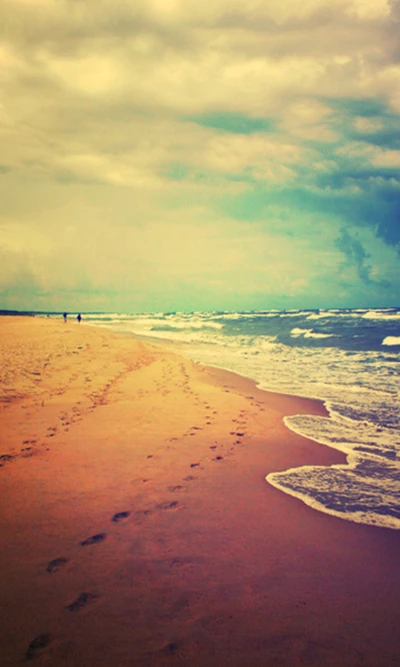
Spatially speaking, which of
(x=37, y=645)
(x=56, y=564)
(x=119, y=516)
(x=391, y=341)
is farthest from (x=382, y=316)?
(x=37, y=645)

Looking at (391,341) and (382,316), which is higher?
(382,316)

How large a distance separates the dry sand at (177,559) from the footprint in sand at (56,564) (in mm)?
18

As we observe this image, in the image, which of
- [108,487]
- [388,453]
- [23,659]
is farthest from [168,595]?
[388,453]

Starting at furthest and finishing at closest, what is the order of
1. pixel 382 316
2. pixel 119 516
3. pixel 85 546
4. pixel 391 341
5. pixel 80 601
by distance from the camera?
pixel 382 316 < pixel 391 341 < pixel 119 516 < pixel 85 546 < pixel 80 601

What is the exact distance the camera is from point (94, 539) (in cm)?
407

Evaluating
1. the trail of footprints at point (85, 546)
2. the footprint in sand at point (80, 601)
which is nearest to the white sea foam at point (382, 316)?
the trail of footprints at point (85, 546)

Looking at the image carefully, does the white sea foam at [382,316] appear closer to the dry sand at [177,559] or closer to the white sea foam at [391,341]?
the white sea foam at [391,341]

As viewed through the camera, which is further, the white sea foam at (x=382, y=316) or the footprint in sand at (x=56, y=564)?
the white sea foam at (x=382, y=316)

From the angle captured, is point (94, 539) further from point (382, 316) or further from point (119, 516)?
point (382, 316)

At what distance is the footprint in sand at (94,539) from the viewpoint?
3992 mm

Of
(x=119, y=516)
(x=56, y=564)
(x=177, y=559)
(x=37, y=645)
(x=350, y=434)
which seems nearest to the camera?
(x=37, y=645)

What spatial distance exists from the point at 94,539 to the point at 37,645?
1337 mm

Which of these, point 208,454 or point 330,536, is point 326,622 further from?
point 208,454

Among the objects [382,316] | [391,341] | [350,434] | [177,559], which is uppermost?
[382,316]
